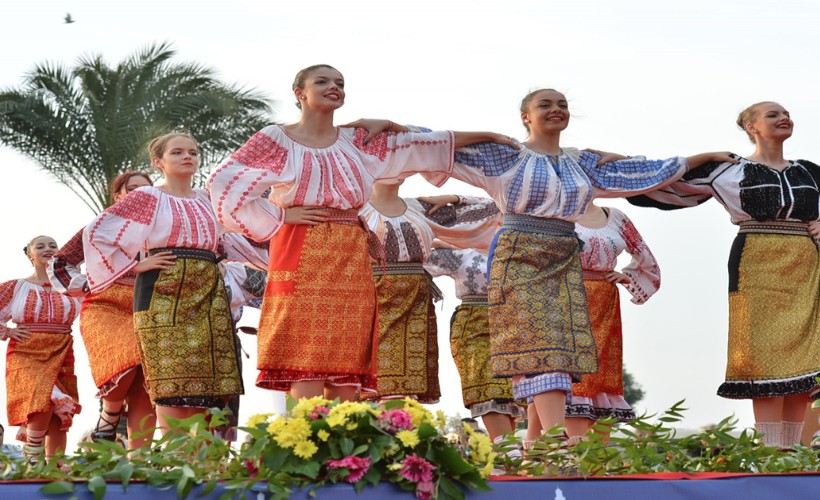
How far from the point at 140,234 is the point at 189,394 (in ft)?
2.72

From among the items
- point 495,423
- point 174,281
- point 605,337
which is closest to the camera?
point 174,281

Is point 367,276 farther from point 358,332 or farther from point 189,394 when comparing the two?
point 189,394

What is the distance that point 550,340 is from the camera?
600 centimetres

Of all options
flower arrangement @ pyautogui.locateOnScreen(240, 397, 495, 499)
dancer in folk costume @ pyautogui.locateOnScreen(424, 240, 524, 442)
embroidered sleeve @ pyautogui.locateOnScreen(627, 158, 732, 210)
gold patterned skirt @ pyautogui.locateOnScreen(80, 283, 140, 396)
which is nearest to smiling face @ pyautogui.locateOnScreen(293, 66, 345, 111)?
embroidered sleeve @ pyautogui.locateOnScreen(627, 158, 732, 210)

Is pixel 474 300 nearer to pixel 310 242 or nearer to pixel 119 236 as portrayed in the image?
pixel 119 236

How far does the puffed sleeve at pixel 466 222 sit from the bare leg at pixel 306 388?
2.10 metres

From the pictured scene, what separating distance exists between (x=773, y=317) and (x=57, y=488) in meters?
4.11

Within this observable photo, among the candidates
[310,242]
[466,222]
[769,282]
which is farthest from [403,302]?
[769,282]

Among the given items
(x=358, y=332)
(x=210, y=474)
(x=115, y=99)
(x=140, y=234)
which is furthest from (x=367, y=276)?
(x=115, y=99)

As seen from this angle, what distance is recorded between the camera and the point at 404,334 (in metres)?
7.48

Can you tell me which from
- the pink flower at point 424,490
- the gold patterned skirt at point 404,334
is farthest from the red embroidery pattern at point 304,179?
the pink flower at point 424,490

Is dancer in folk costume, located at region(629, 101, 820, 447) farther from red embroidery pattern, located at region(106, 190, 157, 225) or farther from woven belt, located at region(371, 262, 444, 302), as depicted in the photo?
red embroidery pattern, located at region(106, 190, 157, 225)

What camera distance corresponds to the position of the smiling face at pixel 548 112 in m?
6.45

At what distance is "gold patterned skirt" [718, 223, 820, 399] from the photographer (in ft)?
21.8
